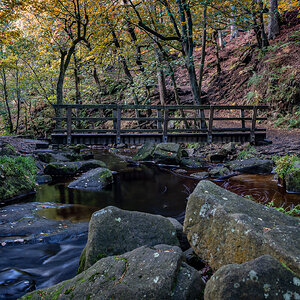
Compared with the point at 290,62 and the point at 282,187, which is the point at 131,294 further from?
the point at 290,62

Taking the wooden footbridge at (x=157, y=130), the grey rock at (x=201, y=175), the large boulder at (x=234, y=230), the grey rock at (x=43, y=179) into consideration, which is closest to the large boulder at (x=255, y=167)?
the grey rock at (x=201, y=175)

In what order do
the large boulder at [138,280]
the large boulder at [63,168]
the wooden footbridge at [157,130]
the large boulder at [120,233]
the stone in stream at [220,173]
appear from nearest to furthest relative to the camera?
the large boulder at [138,280] → the large boulder at [120,233] → the stone in stream at [220,173] → the large boulder at [63,168] → the wooden footbridge at [157,130]

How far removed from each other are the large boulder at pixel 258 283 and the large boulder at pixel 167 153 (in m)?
9.67

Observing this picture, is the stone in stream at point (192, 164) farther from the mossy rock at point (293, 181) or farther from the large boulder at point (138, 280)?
the large boulder at point (138, 280)

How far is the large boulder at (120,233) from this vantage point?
116 inches

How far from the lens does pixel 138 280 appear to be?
6.97ft

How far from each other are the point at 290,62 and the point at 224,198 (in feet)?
53.8

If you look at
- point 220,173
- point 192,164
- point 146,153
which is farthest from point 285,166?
point 146,153

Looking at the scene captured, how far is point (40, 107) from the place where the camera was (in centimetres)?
2822

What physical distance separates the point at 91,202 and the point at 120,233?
3919 millimetres

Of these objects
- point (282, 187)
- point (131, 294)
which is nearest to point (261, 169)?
point (282, 187)

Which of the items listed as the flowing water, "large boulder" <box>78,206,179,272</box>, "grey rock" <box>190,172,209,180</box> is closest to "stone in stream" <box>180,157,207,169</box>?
the flowing water

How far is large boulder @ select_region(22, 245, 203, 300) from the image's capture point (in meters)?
2.05

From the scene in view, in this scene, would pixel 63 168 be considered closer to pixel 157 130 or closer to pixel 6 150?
pixel 6 150
